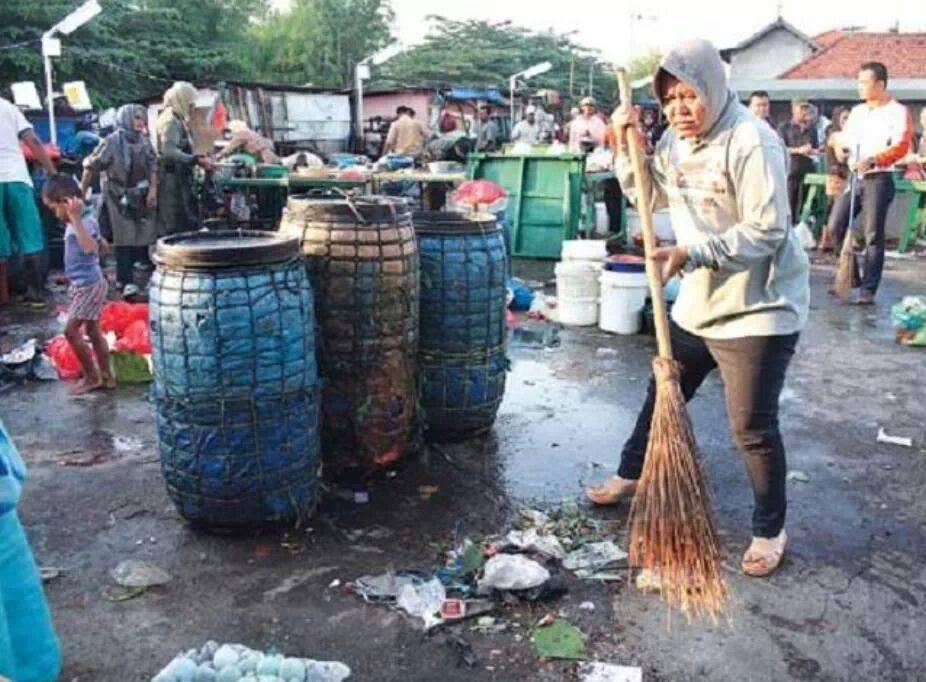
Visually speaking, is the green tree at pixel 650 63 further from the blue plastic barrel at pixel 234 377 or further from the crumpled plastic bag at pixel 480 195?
the crumpled plastic bag at pixel 480 195

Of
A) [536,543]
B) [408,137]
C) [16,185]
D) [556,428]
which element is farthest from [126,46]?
[536,543]

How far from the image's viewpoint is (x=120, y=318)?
6.30m

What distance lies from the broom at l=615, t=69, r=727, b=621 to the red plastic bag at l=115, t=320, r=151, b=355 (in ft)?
12.2

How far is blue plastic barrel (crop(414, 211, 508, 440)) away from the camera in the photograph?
437 cm

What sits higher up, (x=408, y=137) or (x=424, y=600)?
(x=408, y=137)

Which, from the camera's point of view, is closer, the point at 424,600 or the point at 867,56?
the point at 424,600

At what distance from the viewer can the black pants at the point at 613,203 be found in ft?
38.1

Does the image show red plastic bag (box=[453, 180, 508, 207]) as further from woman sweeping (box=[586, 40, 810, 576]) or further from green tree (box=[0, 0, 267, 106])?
green tree (box=[0, 0, 267, 106])

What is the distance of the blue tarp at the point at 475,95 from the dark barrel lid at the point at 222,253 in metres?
25.8

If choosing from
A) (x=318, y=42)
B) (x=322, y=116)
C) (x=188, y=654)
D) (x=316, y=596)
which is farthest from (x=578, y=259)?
(x=318, y=42)

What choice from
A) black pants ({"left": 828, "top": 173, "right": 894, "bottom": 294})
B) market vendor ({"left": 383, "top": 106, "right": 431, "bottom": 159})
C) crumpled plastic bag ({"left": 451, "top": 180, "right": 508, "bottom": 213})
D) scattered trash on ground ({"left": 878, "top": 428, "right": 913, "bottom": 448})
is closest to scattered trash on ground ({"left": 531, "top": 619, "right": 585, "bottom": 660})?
scattered trash on ground ({"left": 878, "top": 428, "right": 913, "bottom": 448})

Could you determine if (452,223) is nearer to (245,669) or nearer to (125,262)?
(245,669)

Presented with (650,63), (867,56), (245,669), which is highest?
(867,56)

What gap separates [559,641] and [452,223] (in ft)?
7.23
